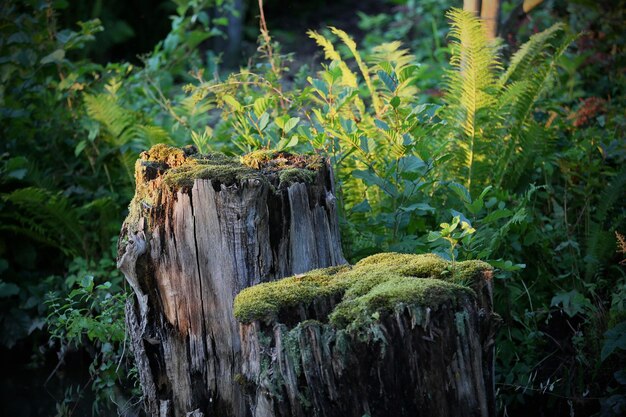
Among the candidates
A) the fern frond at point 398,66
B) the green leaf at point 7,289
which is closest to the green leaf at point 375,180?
the fern frond at point 398,66

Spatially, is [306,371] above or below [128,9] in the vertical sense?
below

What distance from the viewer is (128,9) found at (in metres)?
8.65

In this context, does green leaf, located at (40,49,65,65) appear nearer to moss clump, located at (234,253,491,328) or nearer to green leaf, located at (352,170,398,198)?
green leaf, located at (352,170,398,198)

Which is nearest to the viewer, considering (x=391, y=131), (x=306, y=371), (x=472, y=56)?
(x=306, y=371)

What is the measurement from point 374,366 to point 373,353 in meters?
0.04

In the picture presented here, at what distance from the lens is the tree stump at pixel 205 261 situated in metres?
3.03

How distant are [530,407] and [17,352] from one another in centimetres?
334

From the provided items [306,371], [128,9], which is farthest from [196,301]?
[128,9]

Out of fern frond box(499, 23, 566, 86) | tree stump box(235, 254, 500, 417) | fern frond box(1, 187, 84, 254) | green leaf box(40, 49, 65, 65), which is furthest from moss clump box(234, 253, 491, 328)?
green leaf box(40, 49, 65, 65)

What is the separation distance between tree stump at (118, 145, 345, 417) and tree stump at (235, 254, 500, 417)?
447 millimetres

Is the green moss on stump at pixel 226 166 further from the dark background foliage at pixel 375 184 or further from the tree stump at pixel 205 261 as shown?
the dark background foliage at pixel 375 184

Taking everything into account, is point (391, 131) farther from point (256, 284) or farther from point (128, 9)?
point (128, 9)

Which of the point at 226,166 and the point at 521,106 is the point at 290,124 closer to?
the point at 226,166

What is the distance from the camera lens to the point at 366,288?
8.81 feet
